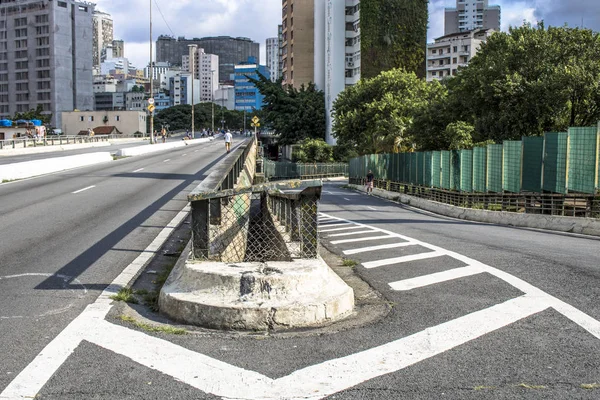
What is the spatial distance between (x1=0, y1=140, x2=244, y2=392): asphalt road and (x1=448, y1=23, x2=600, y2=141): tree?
19699mm

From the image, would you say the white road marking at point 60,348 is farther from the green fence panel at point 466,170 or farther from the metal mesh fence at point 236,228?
the green fence panel at point 466,170

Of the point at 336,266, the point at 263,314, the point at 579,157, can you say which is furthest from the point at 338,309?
the point at 579,157

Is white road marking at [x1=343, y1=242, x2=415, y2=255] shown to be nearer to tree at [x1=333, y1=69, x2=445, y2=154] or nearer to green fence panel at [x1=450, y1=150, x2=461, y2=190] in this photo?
green fence panel at [x1=450, y1=150, x2=461, y2=190]

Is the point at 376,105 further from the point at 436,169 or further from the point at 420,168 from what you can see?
the point at 436,169

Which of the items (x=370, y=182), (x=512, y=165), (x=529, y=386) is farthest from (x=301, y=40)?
(x=529, y=386)

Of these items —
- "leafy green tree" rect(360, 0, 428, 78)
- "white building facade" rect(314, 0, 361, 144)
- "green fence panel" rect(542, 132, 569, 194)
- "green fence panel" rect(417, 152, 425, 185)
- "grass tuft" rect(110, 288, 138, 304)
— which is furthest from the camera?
"white building facade" rect(314, 0, 361, 144)

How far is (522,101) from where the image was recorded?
34.7 m

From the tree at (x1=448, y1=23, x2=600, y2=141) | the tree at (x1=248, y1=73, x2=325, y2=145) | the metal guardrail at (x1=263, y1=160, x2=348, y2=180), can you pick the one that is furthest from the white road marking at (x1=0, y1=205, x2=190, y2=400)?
the tree at (x1=248, y1=73, x2=325, y2=145)

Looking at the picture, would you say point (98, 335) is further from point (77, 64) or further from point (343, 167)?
point (77, 64)

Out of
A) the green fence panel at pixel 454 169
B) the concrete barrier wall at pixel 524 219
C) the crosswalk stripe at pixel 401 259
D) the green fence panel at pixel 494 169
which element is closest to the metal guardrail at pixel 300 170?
the green fence panel at pixel 454 169

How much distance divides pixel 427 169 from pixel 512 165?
9.85 metres

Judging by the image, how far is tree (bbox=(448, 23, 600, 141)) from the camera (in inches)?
1291

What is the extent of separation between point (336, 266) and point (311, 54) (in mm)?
103595

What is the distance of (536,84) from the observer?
3331 cm
